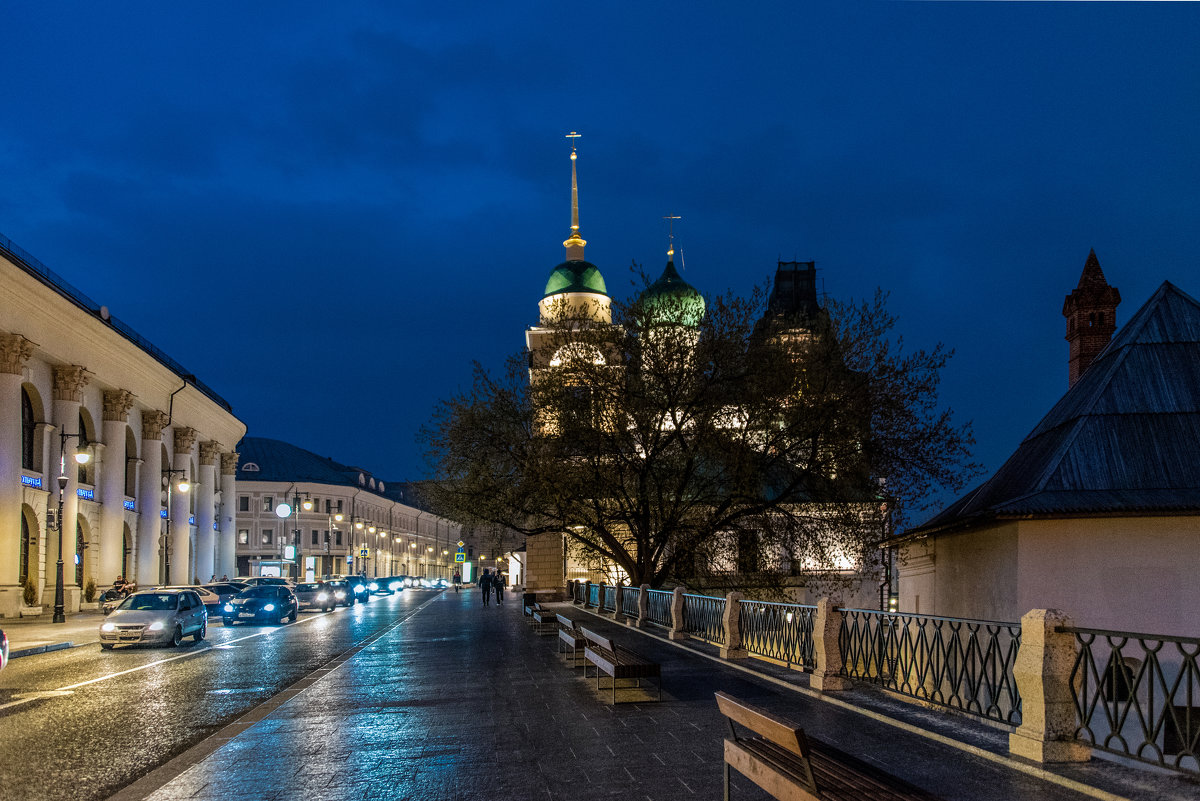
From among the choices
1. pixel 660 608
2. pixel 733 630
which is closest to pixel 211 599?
pixel 660 608

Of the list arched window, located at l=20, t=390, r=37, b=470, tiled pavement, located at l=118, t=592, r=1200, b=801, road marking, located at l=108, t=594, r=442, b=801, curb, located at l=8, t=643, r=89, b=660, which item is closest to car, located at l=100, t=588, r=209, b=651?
curb, located at l=8, t=643, r=89, b=660

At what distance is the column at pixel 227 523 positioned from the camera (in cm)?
7444

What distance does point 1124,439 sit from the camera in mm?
25031

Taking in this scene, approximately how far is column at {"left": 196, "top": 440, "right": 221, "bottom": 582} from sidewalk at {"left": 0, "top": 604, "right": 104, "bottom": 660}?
2524 centimetres

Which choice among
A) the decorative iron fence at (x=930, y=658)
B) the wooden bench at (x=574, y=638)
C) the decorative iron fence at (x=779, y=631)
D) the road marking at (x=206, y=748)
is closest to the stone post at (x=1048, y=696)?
the decorative iron fence at (x=930, y=658)

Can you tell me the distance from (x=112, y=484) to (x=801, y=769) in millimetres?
48858

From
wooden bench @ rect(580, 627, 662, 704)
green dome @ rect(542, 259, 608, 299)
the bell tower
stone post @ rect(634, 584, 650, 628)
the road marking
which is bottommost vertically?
stone post @ rect(634, 584, 650, 628)

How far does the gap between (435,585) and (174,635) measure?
8727 cm

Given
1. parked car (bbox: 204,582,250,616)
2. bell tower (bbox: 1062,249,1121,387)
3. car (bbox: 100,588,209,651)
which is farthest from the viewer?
bell tower (bbox: 1062,249,1121,387)

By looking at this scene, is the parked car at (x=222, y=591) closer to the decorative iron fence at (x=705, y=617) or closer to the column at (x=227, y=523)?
the decorative iron fence at (x=705, y=617)

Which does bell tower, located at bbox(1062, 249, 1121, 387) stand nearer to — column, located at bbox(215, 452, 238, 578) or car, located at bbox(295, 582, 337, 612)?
car, located at bbox(295, 582, 337, 612)

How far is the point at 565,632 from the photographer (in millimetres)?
18688

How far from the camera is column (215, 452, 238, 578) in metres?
74.4

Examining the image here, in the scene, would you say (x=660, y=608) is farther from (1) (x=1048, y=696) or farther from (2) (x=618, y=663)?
(1) (x=1048, y=696)
